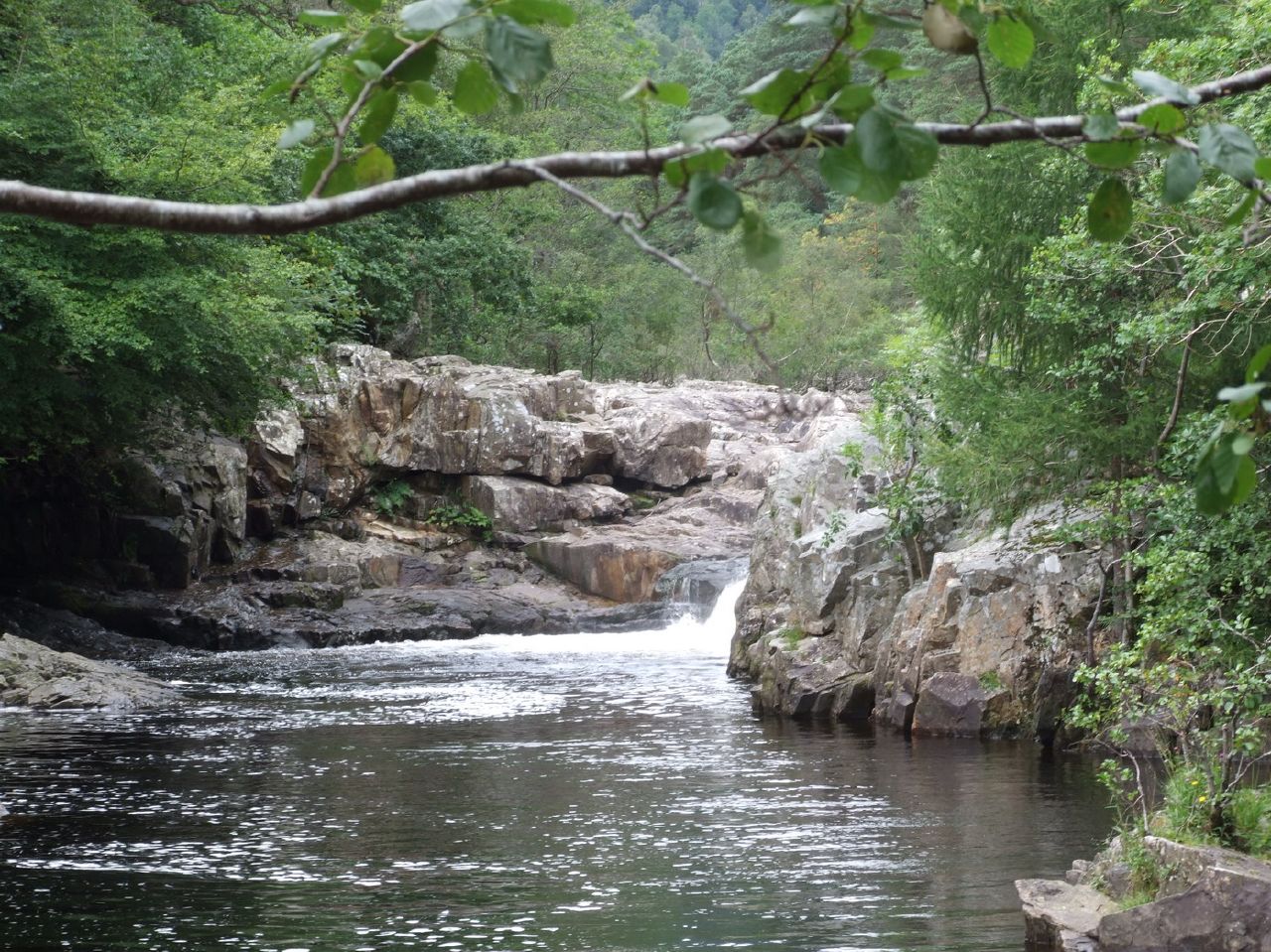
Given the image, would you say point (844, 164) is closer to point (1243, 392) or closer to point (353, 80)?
point (1243, 392)

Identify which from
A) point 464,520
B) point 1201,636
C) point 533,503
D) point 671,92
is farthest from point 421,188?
point 533,503

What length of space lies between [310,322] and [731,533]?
13152 mm

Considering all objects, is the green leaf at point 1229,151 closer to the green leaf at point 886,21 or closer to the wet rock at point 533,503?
the green leaf at point 886,21

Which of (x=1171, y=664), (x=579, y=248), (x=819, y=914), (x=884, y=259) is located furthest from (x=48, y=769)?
(x=884, y=259)

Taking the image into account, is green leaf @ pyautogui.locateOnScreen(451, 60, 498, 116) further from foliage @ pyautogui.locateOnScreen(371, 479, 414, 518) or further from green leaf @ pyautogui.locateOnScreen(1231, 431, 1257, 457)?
foliage @ pyautogui.locateOnScreen(371, 479, 414, 518)

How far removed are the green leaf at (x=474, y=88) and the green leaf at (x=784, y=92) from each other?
44cm

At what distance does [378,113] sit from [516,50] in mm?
383

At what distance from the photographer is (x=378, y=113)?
2.27 metres

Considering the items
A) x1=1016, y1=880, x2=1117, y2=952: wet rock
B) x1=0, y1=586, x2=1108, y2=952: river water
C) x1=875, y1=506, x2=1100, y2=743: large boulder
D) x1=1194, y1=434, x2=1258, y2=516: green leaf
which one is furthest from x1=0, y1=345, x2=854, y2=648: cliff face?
x1=1194, y1=434, x2=1258, y2=516: green leaf

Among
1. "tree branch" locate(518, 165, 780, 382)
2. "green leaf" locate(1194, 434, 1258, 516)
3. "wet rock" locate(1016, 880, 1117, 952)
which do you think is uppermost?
"tree branch" locate(518, 165, 780, 382)

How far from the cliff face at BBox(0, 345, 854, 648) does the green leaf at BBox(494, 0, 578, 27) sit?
2332cm

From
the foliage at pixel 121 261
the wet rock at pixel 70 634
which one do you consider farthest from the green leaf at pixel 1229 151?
the wet rock at pixel 70 634

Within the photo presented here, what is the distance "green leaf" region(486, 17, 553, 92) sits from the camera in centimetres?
198

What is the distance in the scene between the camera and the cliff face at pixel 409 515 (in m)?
26.8
